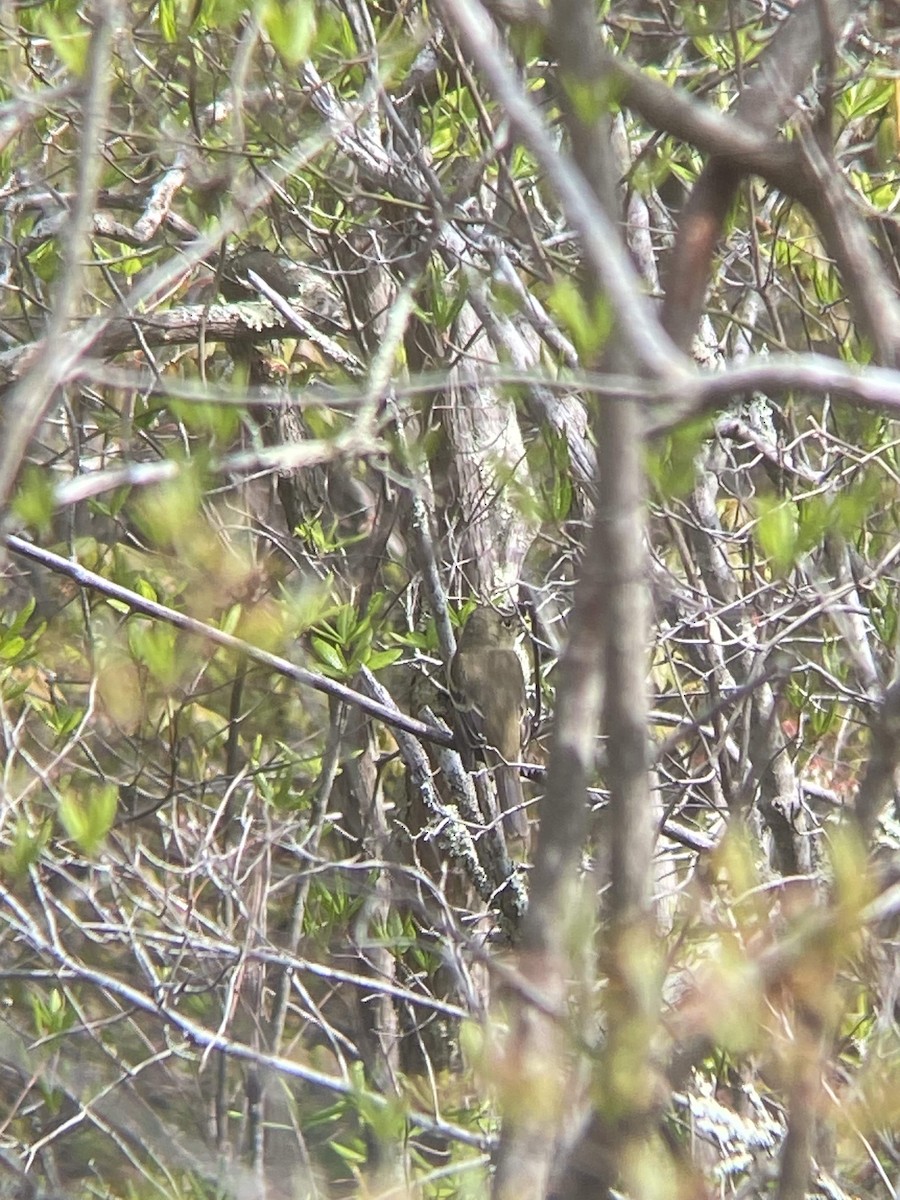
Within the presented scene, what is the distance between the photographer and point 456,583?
11.4 feet

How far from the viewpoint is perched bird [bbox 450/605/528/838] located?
123 inches

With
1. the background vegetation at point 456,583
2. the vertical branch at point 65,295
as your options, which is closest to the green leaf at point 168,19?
the background vegetation at point 456,583

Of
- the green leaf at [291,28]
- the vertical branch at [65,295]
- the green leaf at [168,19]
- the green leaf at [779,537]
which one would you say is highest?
the green leaf at [168,19]

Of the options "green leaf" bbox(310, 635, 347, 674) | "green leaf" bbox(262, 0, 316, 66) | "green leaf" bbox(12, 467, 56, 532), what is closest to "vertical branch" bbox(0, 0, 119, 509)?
"green leaf" bbox(12, 467, 56, 532)

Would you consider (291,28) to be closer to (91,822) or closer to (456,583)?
(91,822)

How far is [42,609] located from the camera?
420cm

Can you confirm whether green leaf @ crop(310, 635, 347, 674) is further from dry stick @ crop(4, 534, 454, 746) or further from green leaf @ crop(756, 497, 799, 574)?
green leaf @ crop(756, 497, 799, 574)

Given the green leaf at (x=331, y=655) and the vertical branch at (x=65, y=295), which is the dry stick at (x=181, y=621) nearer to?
the green leaf at (x=331, y=655)

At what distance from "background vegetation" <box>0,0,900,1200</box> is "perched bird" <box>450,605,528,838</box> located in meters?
0.06

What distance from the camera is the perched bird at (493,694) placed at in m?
3.13

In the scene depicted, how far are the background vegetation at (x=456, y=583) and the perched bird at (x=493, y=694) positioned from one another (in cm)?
6

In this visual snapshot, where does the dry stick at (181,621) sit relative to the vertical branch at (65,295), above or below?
below

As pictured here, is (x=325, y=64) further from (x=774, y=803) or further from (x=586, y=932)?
(x=586, y=932)

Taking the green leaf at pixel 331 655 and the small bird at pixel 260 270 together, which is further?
the small bird at pixel 260 270
